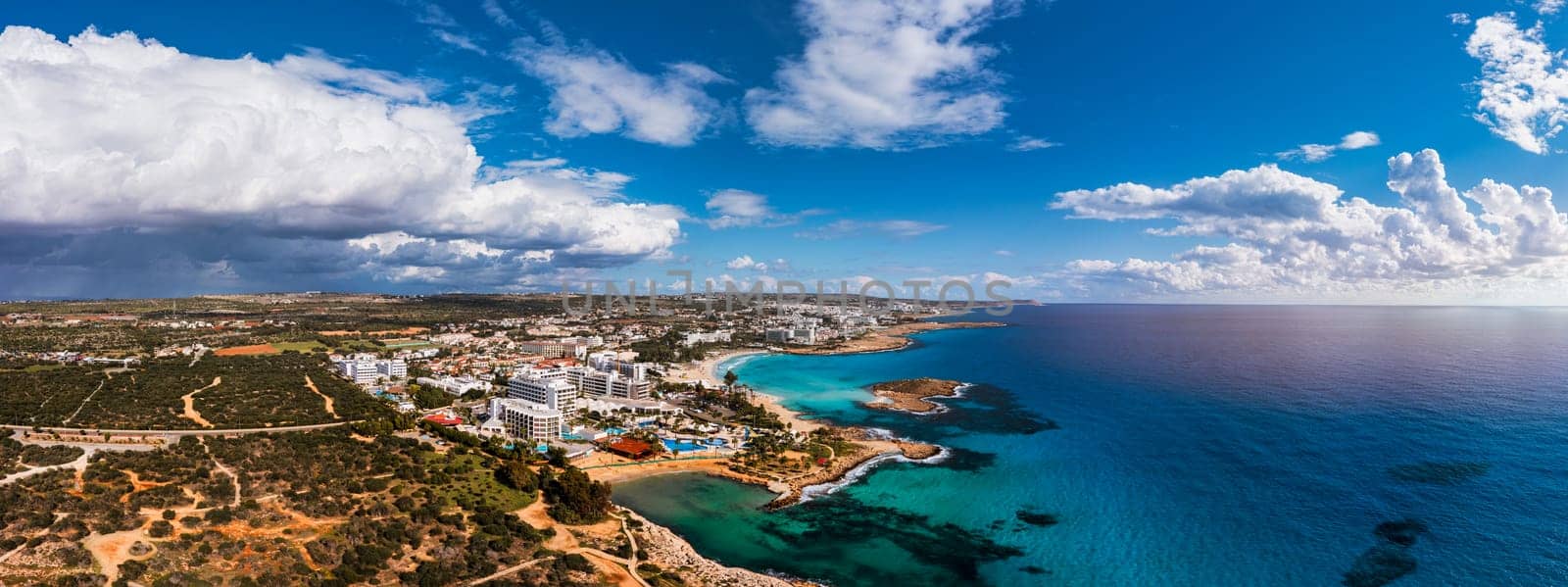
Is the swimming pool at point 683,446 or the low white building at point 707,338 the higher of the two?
the low white building at point 707,338

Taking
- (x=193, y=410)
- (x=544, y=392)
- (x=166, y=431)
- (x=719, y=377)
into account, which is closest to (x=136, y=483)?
(x=166, y=431)

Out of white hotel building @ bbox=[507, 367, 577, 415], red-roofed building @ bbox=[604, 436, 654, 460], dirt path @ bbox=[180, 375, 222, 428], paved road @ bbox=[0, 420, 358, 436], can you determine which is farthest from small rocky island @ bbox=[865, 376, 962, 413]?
dirt path @ bbox=[180, 375, 222, 428]

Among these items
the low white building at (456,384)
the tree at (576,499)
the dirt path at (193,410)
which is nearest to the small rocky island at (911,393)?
the tree at (576,499)

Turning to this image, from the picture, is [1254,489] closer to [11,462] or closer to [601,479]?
[601,479]

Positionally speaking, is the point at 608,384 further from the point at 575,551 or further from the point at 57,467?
the point at 575,551

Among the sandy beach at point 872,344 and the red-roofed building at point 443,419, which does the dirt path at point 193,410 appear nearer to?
the red-roofed building at point 443,419

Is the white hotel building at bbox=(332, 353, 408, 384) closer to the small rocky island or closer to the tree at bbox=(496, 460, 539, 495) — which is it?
the tree at bbox=(496, 460, 539, 495)
